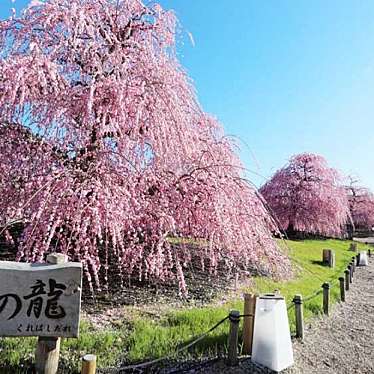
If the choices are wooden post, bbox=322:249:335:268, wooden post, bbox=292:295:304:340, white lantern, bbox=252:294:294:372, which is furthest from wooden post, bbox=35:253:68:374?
wooden post, bbox=322:249:335:268

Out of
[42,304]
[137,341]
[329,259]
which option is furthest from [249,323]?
[329,259]

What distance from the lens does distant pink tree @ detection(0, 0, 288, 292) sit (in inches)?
179

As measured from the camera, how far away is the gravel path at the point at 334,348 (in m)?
3.96

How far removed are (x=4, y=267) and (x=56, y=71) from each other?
2961mm

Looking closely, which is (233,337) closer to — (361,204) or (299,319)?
(299,319)

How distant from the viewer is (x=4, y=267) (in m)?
3.01

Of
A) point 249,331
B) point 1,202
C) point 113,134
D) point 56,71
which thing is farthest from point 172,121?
point 249,331

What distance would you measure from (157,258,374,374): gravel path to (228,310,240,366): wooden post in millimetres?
83

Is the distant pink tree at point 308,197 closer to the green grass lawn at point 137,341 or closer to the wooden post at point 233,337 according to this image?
the green grass lawn at point 137,341

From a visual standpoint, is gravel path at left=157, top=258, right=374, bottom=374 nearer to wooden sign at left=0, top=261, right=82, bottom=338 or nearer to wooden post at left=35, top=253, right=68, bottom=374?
wooden post at left=35, top=253, right=68, bottom=374

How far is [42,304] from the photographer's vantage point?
9.77 ft

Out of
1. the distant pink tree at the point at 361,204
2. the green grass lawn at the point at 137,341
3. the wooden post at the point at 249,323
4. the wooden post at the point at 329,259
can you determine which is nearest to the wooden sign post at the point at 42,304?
the green grass lawn at the point at 137,341

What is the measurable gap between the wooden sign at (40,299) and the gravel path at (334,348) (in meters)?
1.39

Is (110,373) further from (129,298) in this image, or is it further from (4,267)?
(129,298)
